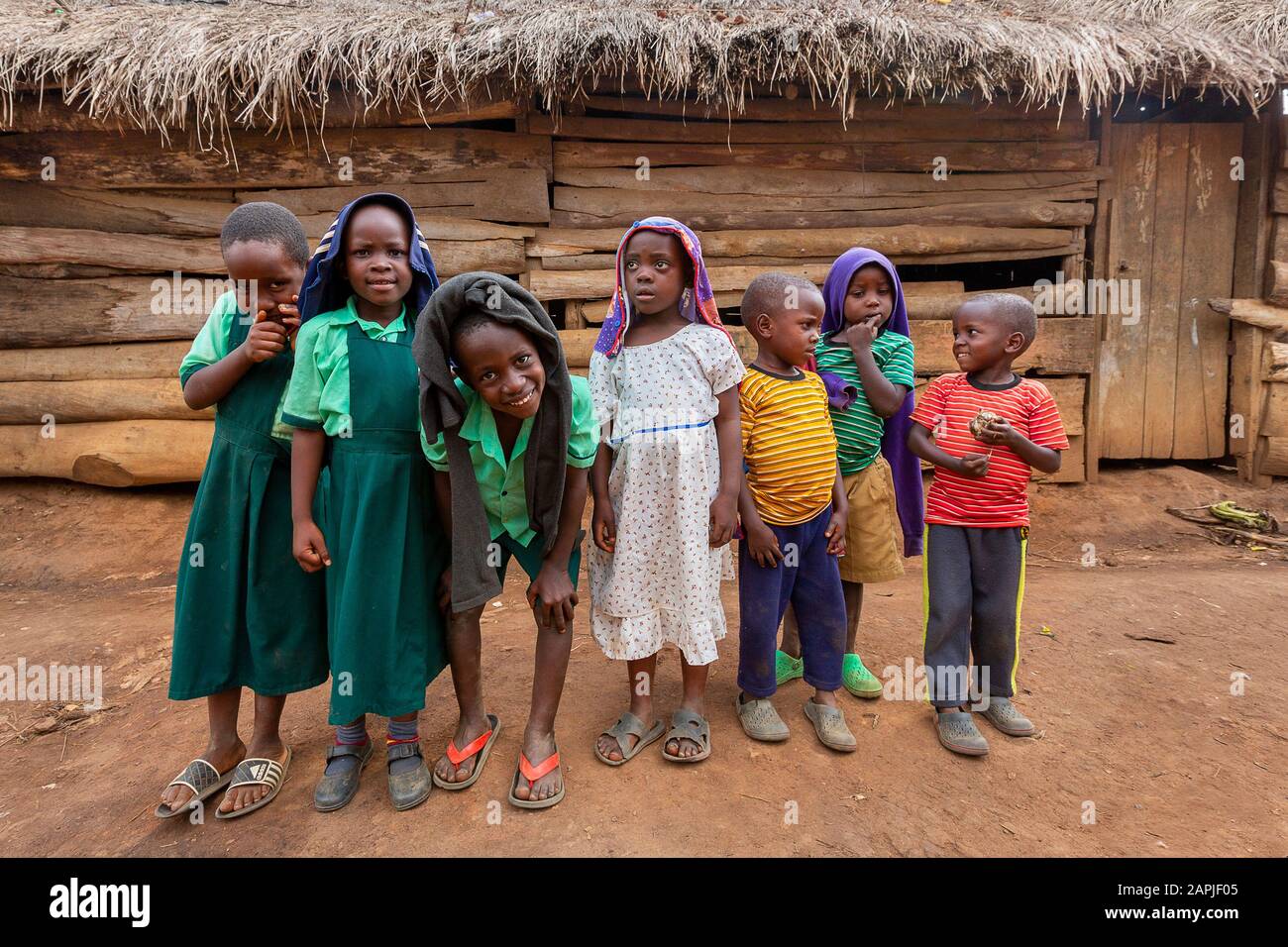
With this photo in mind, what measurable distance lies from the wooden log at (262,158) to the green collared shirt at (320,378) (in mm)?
3089

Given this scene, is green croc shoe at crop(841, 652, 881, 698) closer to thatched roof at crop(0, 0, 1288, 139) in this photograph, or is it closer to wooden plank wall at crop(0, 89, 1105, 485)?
wooden plank wall at crop(0, 89, 1105, 485)

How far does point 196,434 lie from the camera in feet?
14.8

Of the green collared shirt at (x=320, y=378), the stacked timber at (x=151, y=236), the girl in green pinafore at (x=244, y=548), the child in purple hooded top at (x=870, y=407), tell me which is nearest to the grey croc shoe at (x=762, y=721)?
the child in purple hooded top at (x=870, y=407)

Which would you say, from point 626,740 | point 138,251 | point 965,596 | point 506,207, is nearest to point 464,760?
point 626,740

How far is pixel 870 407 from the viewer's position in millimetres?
2480

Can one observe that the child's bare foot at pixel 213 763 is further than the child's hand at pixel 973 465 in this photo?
No

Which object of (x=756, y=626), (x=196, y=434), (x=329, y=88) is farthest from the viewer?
(x=196, y=434)

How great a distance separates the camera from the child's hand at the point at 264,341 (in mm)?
1857

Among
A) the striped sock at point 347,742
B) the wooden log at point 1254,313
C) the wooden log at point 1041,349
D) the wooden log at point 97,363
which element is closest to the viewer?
the striped sock at point 347,742

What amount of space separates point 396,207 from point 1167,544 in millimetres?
5096

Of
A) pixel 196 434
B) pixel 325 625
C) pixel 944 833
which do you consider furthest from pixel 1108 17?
pixel 196 434

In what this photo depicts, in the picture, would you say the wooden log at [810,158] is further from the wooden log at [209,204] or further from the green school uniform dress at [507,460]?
the green school uniform dress at [507,460]

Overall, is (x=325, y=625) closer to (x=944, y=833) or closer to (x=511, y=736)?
(x=511, y=736)

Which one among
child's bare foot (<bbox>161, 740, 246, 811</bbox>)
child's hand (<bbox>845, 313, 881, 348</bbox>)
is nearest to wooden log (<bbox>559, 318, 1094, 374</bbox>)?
child's hand (<bbox>845, 313, 881, 348</bbox>)
